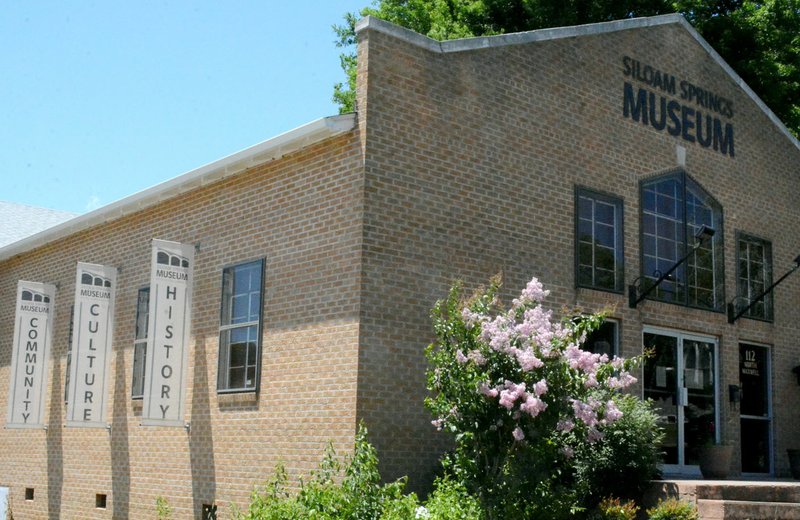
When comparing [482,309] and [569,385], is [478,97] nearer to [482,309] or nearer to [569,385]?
[482,309]

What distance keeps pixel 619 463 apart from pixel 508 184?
4.31 meters

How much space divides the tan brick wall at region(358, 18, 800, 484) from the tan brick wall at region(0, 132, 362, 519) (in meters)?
0.51

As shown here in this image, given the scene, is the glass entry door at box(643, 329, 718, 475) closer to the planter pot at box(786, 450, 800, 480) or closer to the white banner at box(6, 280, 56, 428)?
the planter pot at box(786, 450, 800, 480)

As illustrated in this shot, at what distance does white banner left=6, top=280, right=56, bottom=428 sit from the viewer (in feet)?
61.5

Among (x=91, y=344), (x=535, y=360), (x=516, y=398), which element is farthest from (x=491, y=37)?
(x=91, y=344)

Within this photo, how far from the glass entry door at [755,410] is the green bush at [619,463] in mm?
5832

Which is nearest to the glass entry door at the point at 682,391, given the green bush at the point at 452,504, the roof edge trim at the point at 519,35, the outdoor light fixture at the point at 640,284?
the outdoor light fixture at the point at 640,284

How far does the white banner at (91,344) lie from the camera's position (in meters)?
16.7

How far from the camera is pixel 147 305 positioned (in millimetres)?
16922

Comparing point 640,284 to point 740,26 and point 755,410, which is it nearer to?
point 755,410

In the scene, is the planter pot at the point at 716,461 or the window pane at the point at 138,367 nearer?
the planter pot at the point at 716,461

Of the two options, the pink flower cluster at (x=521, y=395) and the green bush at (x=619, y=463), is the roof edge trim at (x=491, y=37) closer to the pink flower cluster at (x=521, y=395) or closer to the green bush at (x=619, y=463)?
the pink flower cluster at (x=521, y=395)

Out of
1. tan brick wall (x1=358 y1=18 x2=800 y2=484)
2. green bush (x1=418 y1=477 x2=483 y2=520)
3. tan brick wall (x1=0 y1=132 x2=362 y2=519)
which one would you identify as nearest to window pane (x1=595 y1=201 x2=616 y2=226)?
tan brick wall (x1=358 y1=18 x2=800 y2=484)

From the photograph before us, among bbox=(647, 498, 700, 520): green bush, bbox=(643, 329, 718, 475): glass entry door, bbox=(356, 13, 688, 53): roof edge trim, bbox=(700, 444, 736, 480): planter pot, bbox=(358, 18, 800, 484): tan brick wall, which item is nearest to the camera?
bbox=(647, 498, 700, 520): green bush
